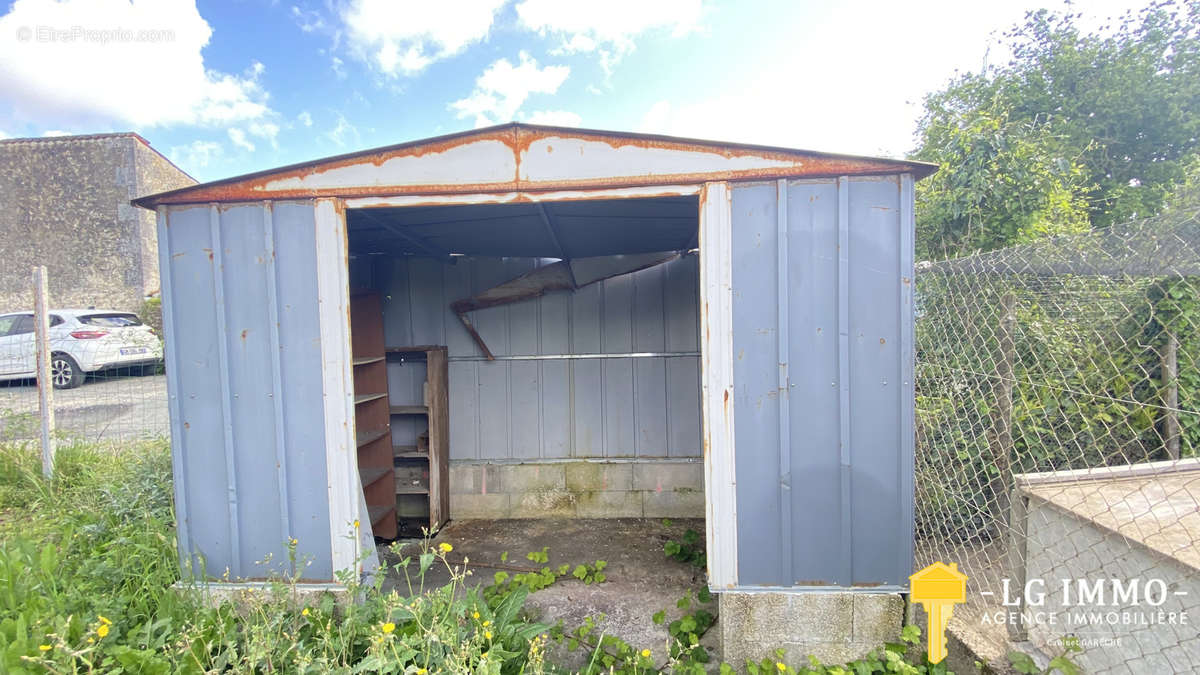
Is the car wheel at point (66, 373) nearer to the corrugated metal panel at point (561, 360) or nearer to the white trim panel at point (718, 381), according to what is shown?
the corrugated metal panel at point (561, 360)

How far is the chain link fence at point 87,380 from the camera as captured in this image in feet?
13.6

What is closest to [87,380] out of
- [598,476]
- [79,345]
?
[79,345]

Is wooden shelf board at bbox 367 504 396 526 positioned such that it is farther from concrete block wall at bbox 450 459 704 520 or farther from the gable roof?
the gable roof

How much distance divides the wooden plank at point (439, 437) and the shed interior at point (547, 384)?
0.03m

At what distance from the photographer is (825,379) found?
2131 millimetres

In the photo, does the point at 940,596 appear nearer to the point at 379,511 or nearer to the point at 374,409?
the point at 379,511

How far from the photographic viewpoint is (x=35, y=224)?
11430 millimetres

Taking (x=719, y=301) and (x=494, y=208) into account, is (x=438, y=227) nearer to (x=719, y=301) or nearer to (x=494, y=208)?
(x=494, y=208)

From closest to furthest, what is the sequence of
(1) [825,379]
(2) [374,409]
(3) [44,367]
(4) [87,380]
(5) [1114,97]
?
(1) [825,379], (3) [44,367], (2) [374,409], (4) [87,380], (5) [1114,97]

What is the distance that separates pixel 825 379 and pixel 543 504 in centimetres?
286

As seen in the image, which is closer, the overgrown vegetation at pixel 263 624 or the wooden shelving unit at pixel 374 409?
the overgrown vegetation at pixel 263 624

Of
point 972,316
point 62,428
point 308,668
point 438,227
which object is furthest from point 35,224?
point 972,316

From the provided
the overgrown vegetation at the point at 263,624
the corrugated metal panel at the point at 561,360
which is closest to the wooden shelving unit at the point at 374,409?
the corrugated metal panel at the point at 561,360

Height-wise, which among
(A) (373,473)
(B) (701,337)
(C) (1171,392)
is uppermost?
(B) (701,337)
